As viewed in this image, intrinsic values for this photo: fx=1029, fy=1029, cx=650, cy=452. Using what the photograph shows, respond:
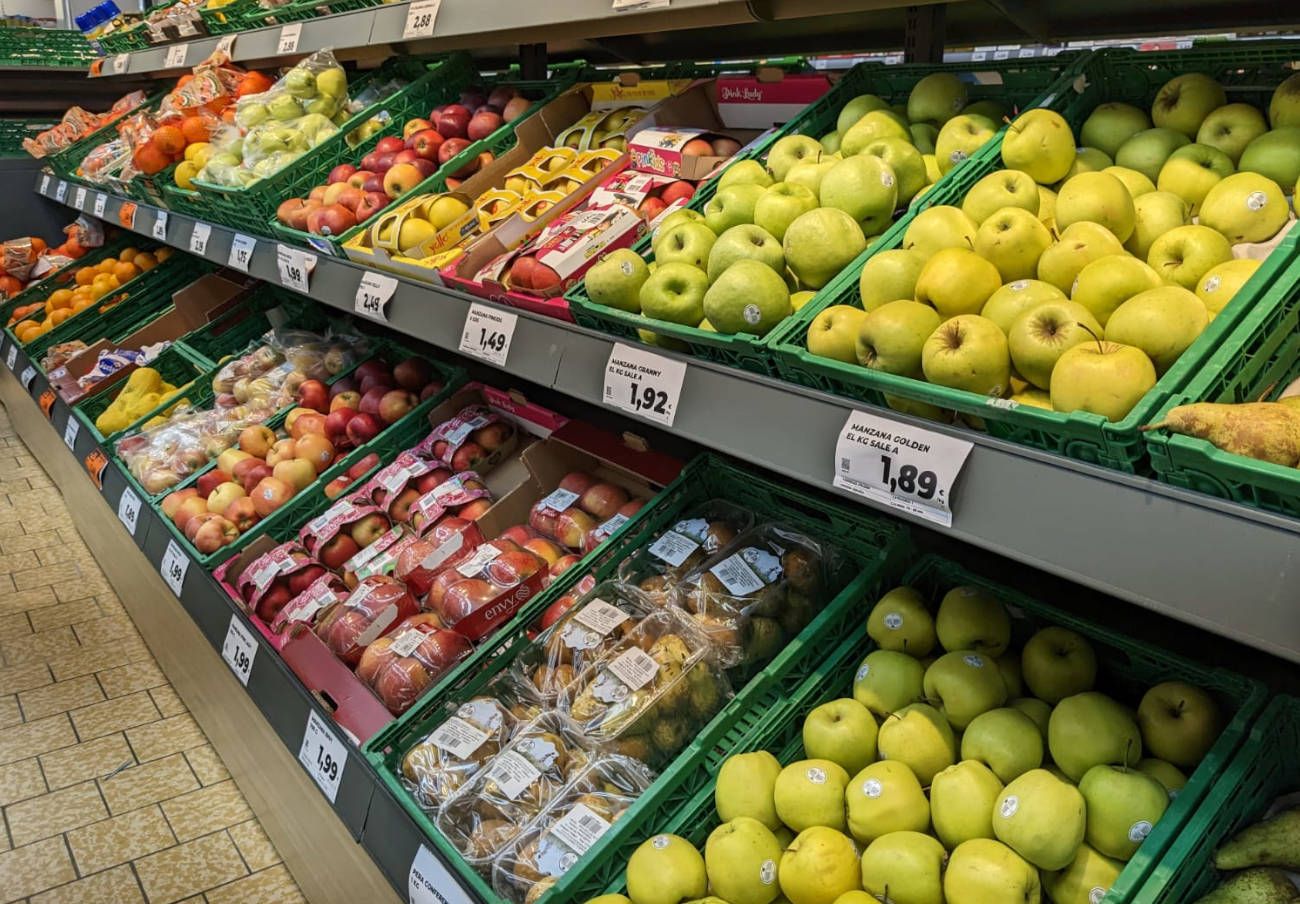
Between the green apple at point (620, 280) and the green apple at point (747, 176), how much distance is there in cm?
23

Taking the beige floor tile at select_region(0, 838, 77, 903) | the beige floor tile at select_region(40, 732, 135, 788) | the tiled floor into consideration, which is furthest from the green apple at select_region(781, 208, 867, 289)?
the beige floor tile at select_region(40, 732, 135, 788)

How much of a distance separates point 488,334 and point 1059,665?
1.02 m

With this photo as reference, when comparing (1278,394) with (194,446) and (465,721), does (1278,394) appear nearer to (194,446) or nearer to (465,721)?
(465,721)

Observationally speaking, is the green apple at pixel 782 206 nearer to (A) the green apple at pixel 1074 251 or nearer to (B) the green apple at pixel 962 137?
(B) the green apple at pixel 962 137

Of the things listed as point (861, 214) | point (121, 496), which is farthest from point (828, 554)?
point (121, 496)

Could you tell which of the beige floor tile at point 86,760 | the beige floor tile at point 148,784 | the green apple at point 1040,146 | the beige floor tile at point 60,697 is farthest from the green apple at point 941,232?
the beige floor tile at point 60,697

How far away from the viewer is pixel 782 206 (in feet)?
4.81

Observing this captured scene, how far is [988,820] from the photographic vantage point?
42.8 inches

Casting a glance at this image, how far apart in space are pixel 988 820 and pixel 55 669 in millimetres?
2752

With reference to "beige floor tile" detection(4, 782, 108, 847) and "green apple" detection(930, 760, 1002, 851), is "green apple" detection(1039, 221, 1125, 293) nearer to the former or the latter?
"green apple" detection(930, 760, 1002, 851)

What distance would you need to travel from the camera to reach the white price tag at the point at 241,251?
2.73m

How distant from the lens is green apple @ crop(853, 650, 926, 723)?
1.28m

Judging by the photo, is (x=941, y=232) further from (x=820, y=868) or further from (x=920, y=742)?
(x=820, y=868)

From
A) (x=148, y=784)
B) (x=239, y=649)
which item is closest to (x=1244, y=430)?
(x=239, y=649)
